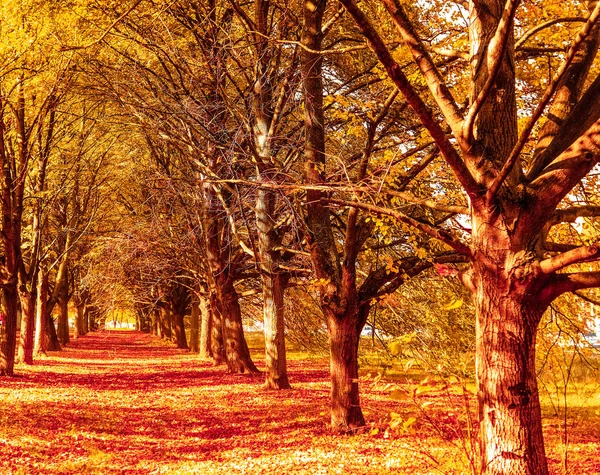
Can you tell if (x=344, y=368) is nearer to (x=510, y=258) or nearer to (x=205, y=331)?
(x=510, y=258)

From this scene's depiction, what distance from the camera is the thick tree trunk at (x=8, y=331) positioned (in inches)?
671

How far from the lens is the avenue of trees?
16.5 ft

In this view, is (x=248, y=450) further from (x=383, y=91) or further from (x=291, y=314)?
(x=291, y=314)

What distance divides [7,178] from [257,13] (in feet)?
28.9

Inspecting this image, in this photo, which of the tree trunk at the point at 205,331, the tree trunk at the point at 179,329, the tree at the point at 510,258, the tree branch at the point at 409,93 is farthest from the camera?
the tree trunk at the point at 179,329

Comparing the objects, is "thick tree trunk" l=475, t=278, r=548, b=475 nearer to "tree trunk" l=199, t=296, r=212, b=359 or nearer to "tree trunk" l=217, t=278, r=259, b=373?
"tree trunk" l=217, t=278, r=259, b=373

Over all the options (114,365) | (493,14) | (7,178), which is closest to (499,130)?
(493,14)

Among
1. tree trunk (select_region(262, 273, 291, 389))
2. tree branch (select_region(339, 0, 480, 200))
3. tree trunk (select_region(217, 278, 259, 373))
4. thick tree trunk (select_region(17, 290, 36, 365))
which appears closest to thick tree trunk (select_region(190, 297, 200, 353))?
thick tree trunk (select_region(17, 290, 36, 365))

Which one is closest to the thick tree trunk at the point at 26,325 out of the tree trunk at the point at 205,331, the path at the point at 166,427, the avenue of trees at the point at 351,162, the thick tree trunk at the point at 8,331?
the avenue of trees at the point at 351,162

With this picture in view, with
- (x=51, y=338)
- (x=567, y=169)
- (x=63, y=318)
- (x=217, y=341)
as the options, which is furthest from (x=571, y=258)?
(x=63, y=318)

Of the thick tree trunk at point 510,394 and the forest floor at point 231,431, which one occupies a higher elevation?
the thick tree trunk at point 510,394

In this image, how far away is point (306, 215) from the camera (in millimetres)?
10719

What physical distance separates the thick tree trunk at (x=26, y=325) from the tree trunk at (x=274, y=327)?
941 centimetres

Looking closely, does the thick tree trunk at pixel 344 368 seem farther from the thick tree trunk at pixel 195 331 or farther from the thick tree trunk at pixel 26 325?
the thick tree trunk at pixel 195 331
